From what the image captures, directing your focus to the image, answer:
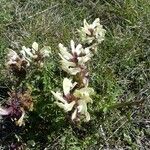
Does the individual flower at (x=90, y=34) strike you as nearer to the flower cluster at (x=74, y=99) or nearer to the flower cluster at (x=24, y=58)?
the flower cluster at (x=24, y=58)

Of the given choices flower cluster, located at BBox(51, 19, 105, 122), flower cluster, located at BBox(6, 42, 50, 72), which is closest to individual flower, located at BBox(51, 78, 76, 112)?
flower cluster, located at BBox(51, 19, 105, 122)

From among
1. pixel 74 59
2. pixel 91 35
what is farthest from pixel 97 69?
pixel 74 59

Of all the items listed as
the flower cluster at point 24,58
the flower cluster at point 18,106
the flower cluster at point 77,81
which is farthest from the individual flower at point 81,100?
the flower cluster at point 24,58

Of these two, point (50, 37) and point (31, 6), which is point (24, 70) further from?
point (31, 6)

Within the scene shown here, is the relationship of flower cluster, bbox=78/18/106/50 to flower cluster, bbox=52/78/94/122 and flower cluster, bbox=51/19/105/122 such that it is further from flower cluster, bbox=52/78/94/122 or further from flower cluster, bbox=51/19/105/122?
flower cluster, bbox=52/78/94/122

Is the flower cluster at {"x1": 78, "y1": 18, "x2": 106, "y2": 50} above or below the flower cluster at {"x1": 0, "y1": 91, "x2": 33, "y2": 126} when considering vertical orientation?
above

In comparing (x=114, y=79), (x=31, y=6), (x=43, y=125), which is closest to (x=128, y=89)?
(x=114, y=79)
